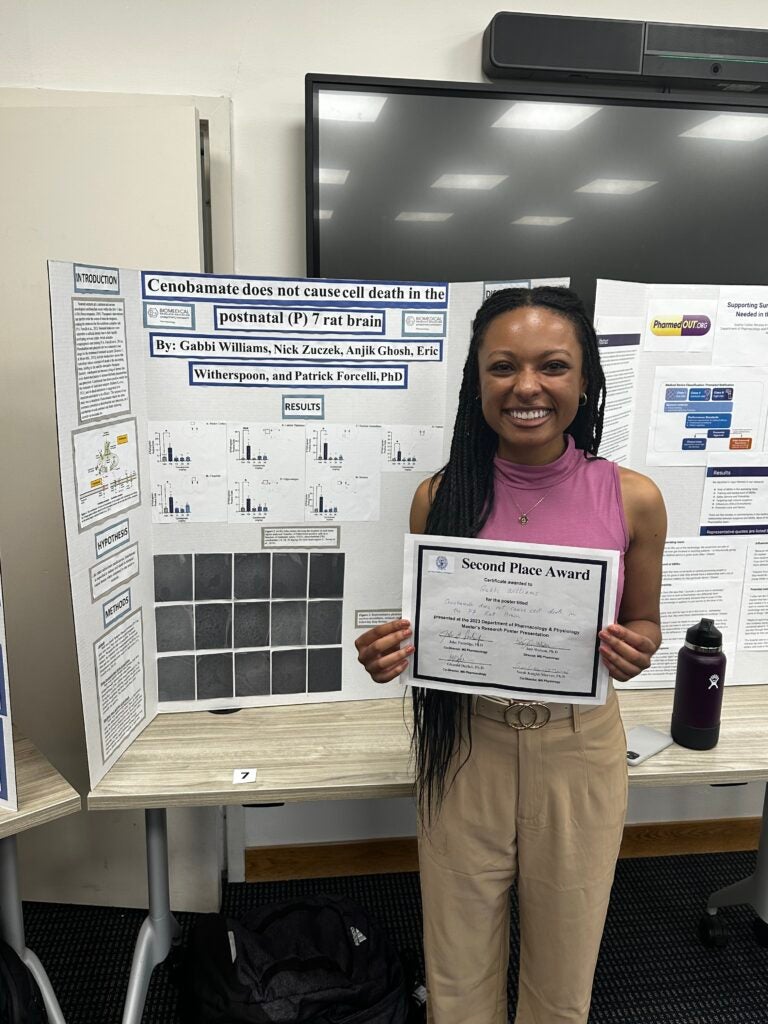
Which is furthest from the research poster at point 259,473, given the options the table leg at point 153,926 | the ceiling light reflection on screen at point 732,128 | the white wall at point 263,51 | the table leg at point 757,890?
the table leg at point 757,890

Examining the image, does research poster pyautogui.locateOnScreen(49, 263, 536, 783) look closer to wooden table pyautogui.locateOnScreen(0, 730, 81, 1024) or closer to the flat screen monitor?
wooden table pyautogui.locateOnScreen(0, 730, 81, 1024)

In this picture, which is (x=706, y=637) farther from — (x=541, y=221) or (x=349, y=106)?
(x=349, y=106)

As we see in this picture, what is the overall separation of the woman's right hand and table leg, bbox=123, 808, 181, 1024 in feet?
2.34

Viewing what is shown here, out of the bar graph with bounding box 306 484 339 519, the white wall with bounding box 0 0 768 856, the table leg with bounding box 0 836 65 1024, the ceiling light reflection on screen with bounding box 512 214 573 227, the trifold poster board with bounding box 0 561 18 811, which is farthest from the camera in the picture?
the ceiling light reflection on screen with bounding box 512 214 573 227

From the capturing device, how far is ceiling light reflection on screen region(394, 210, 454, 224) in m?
1.85

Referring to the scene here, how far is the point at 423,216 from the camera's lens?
185 cm

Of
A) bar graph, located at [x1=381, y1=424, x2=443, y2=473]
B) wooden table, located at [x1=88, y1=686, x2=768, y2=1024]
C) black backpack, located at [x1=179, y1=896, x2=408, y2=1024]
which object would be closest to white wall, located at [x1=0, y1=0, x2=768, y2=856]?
bar graph, located at [x1=381, y1=424, x2=443, y2=473]

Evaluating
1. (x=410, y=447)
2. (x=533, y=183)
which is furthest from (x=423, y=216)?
(x=410, y=447)

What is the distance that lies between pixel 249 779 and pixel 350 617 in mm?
408

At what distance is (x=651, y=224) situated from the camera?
192 centimetres

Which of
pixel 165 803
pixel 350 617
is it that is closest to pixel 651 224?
pixel 350 617

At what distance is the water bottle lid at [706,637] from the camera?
4.99ft

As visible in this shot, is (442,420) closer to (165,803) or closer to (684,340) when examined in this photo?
(684,340)

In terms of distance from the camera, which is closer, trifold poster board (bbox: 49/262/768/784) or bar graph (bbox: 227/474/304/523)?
trifold poster board (bbox: 49/262/768/784)
